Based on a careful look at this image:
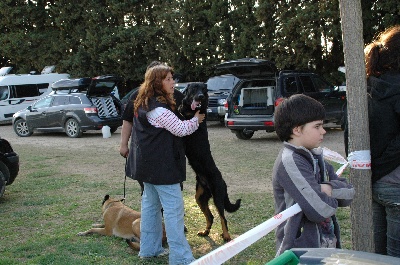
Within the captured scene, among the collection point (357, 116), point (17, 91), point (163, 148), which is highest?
point (17, 91)

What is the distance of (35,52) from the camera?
28.4 metres

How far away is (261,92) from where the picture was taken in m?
13.0

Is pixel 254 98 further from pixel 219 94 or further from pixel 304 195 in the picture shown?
pixel 304 195

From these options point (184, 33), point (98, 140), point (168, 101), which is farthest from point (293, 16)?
point (168, 101)

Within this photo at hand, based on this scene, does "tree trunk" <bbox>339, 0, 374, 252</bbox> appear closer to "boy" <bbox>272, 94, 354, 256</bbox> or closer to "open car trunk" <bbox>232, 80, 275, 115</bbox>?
"boy" <bbox>272, 94, 354, 256</bbox>

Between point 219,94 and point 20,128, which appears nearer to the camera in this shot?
point 219,94

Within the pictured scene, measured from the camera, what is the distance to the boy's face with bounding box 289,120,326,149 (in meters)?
2.55

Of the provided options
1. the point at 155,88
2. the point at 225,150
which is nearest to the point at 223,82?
the point at 225,150

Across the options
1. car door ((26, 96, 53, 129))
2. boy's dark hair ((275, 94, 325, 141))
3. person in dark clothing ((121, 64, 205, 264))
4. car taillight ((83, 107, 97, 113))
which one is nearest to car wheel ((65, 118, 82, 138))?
car taillight ((83, 107, 97, 113))

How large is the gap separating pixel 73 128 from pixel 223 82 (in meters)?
5.43

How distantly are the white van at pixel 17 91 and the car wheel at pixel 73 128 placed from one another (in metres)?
6.82

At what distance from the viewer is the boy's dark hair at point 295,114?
2.54m

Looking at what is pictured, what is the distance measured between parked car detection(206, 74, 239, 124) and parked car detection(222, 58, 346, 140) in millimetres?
2752

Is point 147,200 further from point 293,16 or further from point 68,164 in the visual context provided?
point 293,16
